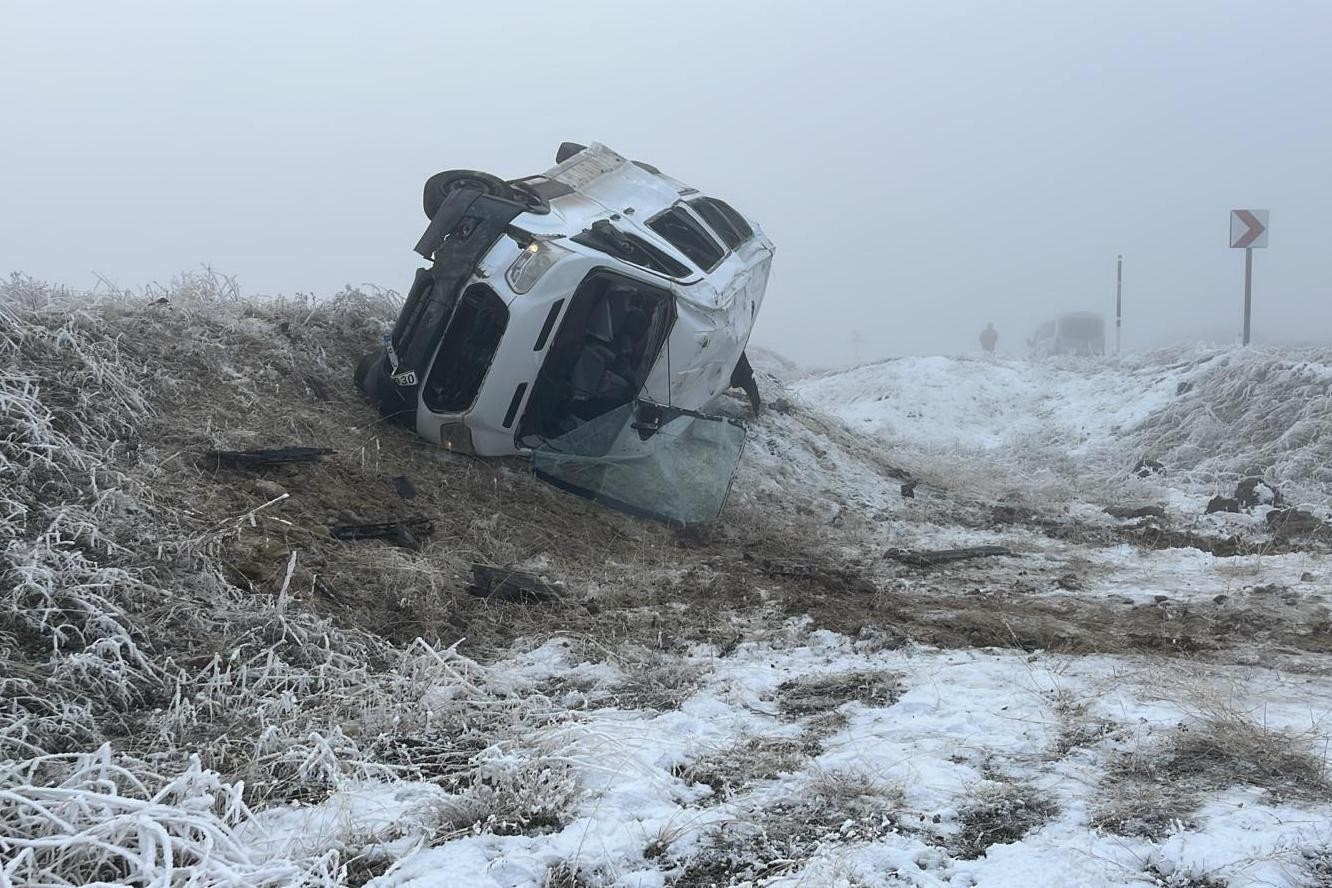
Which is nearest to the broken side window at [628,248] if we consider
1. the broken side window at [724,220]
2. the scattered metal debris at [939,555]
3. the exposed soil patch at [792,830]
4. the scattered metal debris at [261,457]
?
the broken side window at [724,220]

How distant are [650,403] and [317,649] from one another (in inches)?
147

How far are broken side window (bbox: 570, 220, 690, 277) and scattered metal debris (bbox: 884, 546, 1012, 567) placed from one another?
273cm

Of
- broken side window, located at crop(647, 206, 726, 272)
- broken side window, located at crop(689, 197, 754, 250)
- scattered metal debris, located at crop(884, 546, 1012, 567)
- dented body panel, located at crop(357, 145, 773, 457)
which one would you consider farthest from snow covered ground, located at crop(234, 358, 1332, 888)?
broken side window, located at crop(689, 197, 754, 250)

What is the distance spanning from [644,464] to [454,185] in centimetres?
284

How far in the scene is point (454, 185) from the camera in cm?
763

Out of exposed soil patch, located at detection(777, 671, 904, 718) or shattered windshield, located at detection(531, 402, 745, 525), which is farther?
shattered windshield, located at detection(531, 402, 745, 525)

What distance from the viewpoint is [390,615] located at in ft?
14.7

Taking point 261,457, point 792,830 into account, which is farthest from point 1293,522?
point 261,457

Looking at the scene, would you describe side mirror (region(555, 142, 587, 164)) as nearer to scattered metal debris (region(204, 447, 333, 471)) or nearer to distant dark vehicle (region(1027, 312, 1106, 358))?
scattered metal debris (region(204, 447, 333, 471))

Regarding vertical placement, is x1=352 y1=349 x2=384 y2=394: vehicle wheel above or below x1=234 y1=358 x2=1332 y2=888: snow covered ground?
above

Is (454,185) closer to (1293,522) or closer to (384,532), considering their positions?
(384,532)

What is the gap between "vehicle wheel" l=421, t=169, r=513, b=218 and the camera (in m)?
7.36

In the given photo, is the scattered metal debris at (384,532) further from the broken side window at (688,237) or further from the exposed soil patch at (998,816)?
the exposed soil patch at (998,816)

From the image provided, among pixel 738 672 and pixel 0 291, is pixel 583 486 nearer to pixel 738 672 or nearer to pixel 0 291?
pixel 738 672
